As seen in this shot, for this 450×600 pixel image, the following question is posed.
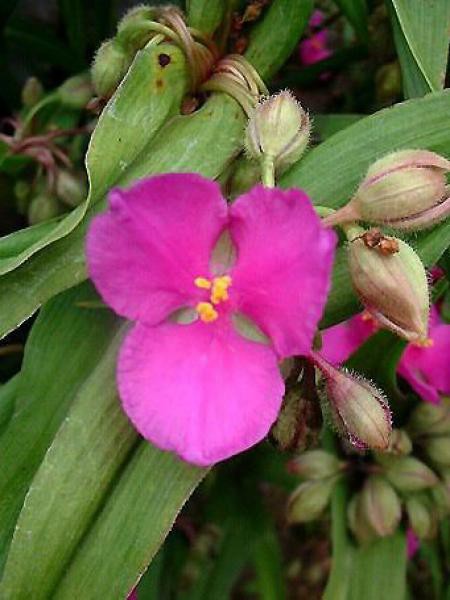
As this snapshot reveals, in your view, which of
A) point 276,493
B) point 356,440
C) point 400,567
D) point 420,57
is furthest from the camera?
point 276,493

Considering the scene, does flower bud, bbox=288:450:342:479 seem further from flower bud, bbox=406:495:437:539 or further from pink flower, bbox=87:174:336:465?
pink flower, bbox=87:174:336:465

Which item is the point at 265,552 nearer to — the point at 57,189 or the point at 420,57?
the point at 57,189

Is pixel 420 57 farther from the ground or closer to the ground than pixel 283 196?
closer to the ground

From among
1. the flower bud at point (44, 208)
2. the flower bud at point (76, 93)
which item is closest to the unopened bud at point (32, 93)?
the flower bud at point (76, 93)

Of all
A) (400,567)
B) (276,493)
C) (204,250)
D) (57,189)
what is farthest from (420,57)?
(276,493)

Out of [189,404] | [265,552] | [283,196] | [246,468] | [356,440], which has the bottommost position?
[265,552]

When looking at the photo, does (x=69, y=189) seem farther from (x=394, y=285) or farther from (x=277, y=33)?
(x=394, y=285)
